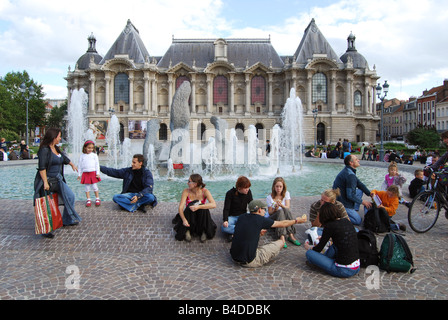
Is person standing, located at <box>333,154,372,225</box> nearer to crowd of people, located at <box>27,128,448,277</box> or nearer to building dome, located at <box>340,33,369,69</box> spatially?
crowd of people, located at <box>27,128,448,277</box>

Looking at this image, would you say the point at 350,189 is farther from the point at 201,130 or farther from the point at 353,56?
the point at 353,56

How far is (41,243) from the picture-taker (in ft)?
19.8

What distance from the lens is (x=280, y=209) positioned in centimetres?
602

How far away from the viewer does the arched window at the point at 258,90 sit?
177ft

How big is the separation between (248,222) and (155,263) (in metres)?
1.59

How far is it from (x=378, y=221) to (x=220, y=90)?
4924cm

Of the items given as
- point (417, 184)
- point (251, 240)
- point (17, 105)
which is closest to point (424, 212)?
point (417, 184)

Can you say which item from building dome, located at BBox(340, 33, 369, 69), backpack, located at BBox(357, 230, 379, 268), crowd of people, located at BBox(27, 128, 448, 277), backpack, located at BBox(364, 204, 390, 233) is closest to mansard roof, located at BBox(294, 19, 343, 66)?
building dome, located at BBox(340, 33, 369, 69)

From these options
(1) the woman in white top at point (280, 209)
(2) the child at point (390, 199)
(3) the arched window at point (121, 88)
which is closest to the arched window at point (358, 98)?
(3) the arched window at point (121, 88)

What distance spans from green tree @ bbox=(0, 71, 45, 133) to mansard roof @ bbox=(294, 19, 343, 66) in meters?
46.0

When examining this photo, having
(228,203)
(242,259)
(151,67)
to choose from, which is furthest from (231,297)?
(151,67)

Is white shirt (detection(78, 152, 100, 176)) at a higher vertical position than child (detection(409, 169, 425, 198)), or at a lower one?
higher

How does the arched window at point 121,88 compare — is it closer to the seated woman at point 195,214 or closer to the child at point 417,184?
the child at point 417,184

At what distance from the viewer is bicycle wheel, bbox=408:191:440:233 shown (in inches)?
259
